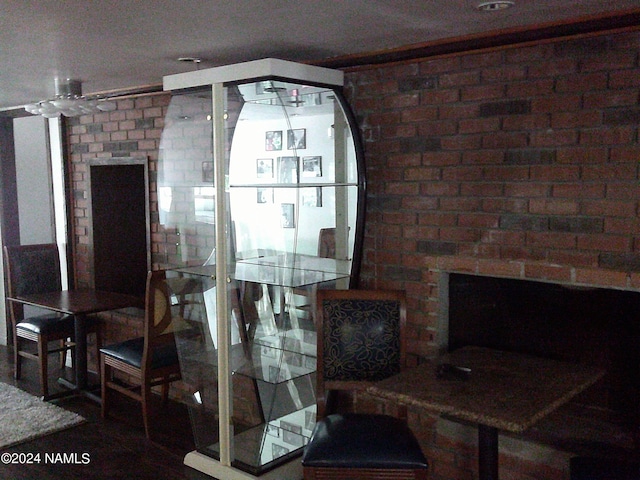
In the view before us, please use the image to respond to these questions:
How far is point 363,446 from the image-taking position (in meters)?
2.39

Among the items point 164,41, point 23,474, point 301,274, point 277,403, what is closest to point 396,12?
point 164,41

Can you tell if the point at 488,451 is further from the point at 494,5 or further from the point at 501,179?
the point at 494,5

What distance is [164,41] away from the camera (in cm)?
277

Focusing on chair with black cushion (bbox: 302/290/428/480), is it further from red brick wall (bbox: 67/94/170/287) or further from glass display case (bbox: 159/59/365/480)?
red brick wall (bbox: 67/94/170/287)

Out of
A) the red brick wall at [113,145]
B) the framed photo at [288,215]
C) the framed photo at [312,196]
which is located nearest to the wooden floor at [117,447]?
the red brick wall at [113,145]

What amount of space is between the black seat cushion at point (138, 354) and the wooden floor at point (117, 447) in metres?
0.45

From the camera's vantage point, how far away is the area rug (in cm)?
377

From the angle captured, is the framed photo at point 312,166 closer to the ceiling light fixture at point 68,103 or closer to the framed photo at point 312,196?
the framed photo at point 312,196

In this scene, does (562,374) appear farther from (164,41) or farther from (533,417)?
(164,41)

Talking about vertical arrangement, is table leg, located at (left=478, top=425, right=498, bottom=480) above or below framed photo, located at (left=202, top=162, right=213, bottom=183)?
below

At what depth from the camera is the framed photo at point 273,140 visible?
297 centimetres

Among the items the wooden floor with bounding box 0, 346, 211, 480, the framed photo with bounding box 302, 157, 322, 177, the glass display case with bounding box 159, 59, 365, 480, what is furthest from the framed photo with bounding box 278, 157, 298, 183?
the wooden floor with bounding box 0, 346, 211, 480

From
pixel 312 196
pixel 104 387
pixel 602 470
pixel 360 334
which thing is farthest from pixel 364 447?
pixel 104 387

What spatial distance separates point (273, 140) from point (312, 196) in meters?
0.35
